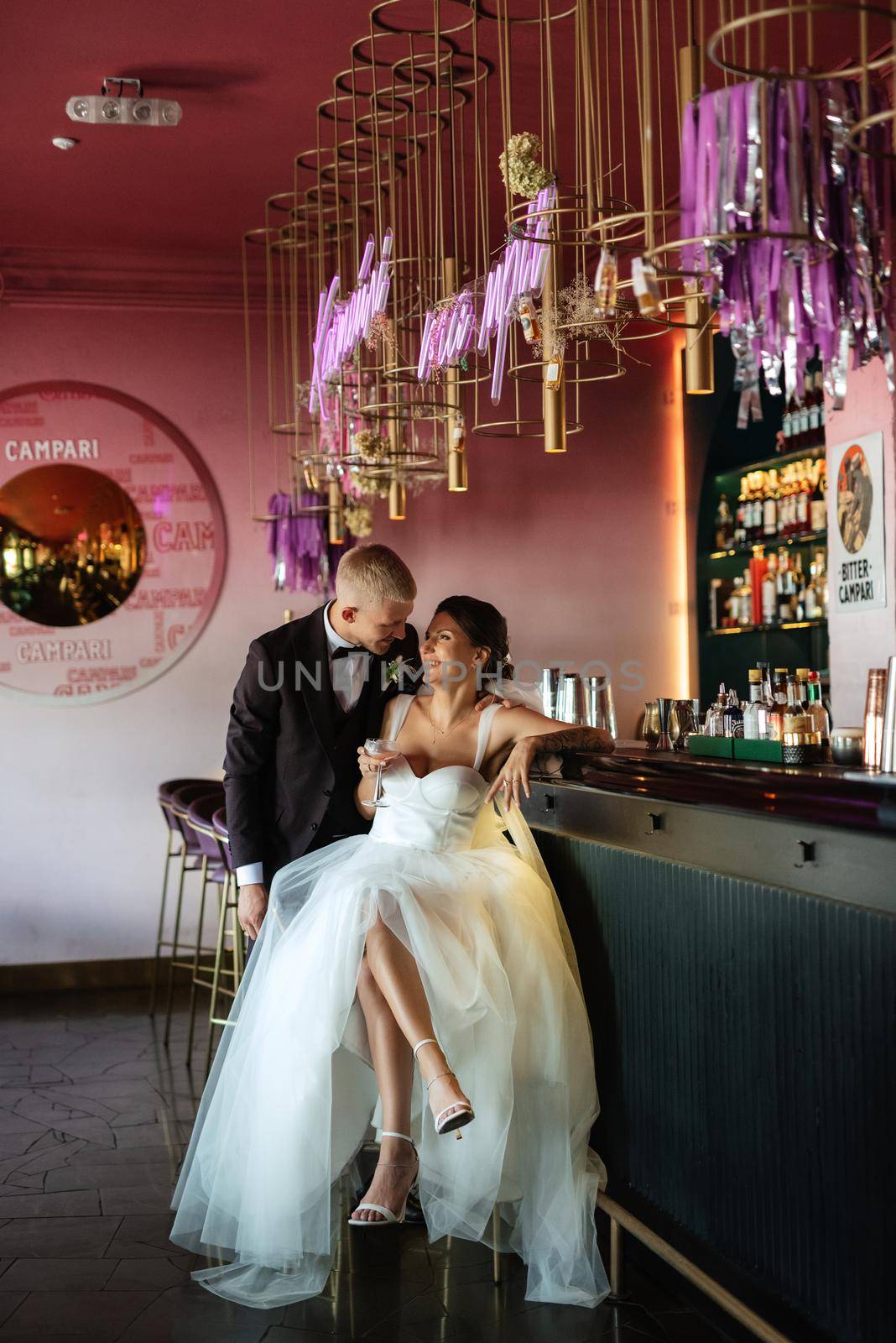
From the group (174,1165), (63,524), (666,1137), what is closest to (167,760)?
(63,524)

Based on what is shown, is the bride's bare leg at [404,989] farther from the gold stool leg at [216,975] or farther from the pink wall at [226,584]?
the pink wall at [226,584]

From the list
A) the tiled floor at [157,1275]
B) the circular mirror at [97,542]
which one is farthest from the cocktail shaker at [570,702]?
the circular mirror at [97,542]

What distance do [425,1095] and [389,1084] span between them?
0.30 feet

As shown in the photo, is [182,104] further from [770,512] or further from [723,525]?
[723,525]

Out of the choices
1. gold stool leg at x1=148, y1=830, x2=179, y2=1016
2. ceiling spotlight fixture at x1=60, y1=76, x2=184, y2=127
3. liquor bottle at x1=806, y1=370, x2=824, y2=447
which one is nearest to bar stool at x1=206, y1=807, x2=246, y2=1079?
gold stool leg at x1=148, y1=830, x2=179, y2=1016

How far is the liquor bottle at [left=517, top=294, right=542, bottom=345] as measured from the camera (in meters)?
3.08

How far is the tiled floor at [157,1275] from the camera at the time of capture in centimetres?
276

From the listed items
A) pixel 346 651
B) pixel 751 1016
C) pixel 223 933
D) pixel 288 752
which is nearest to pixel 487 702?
pixel 346 651

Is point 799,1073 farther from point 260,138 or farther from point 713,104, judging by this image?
point 260,138

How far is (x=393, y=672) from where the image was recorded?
11.7ft

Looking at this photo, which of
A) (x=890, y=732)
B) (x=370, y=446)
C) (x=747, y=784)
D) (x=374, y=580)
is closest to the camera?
(x=747, y=784)

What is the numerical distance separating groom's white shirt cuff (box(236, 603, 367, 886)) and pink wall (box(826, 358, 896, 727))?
1796 millimetres

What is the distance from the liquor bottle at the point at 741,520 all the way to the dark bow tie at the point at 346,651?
11.9ft

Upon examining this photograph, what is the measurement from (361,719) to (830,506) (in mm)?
2267
